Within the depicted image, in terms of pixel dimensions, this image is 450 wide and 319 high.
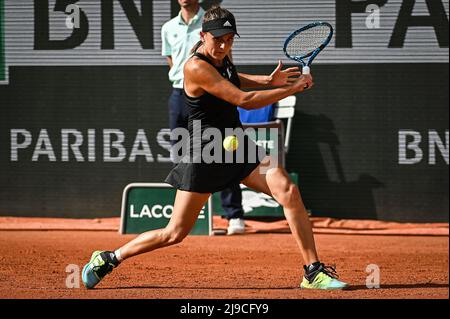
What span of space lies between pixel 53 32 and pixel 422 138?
13.6 ft

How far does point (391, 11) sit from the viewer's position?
9398 mm

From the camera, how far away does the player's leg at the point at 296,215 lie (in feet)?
17.8

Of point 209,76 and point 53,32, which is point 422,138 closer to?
point 53,32

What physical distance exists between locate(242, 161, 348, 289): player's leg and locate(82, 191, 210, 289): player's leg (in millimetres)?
375

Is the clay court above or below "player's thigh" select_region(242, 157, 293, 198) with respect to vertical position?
below

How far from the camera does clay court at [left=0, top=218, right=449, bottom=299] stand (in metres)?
5.58

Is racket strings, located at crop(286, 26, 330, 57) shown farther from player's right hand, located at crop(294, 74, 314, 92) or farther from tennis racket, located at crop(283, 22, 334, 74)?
player's right hand, located at crop(294, 74, 314, 92)

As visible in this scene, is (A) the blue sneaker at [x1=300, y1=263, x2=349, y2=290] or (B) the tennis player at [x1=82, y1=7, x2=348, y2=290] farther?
(A) the blue sneaker at [x1=300, y1=263, x2=349, y2=290]

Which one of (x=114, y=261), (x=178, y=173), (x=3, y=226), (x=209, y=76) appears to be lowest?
(x=3, y=226)

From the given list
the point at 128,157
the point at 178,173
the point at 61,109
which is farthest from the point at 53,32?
the point at 178,173

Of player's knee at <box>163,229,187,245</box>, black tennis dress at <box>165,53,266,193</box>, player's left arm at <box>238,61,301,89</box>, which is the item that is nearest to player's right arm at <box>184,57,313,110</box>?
black tennis dress at <box>165,53,266,193</box>

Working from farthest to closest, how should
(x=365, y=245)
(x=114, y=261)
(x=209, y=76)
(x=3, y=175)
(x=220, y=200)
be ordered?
(x=3, y=175), (x=220, y=200), (x=365, y=245), (x=114, y=261), (x=209, y=76)

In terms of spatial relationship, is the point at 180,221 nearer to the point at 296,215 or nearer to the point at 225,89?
the point at 296,215

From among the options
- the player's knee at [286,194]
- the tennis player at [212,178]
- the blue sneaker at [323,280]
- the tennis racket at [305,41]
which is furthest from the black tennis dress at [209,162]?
the blue sneaker at [323,280]
